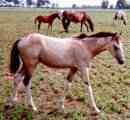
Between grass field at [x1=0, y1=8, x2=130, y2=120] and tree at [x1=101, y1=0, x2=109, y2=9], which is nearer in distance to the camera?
grass field at [x1=0, y1=8, x2=130, y2=120]

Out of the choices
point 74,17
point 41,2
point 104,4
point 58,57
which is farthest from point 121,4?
point 58,57

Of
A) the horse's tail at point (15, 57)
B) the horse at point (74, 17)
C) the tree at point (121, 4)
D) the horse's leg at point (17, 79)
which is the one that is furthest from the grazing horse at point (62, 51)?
the tree at point (121, 4)

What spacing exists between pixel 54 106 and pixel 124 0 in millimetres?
73380

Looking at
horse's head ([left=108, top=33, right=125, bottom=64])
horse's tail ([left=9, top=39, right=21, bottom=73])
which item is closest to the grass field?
horse's tail ([left=9, top=39, right=21, bottom=73])

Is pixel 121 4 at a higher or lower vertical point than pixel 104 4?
higher

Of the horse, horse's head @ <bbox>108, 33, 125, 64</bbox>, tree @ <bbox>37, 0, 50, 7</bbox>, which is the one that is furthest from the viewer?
tree @ <bbox>37, 0, 50, 7</bbox>

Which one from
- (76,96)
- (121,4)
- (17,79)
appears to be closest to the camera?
(17,79)

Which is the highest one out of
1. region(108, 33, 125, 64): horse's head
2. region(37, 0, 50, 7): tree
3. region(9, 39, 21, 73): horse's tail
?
region(108, 33, 125, 64): horse's head

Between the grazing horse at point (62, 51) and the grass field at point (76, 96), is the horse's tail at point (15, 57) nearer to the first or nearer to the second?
the grazing horse at point (62, 51)

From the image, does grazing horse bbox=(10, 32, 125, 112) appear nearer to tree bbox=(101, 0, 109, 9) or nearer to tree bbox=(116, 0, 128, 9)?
tree bbox=(116, 0, 128, 9)

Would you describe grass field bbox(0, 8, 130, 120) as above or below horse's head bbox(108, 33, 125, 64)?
below

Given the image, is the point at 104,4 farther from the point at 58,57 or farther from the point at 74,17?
the point at 58,57

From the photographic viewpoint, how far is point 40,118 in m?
5.82

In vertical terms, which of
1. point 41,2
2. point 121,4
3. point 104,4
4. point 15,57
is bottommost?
point 41,2
